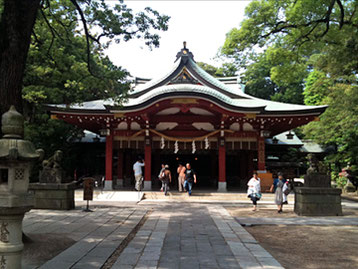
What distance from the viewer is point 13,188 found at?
3354mm

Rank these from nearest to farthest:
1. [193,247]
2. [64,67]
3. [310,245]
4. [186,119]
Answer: [193,247], [310,245], [64,67], [186,119]

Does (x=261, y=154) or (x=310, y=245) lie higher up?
(x=261, y=154)

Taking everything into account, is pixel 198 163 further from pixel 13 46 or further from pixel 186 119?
pixel 13 46

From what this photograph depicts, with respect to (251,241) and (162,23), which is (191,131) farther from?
(251,241)

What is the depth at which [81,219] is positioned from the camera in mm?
8125

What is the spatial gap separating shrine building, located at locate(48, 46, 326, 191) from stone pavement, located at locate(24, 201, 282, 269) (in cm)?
A: 663

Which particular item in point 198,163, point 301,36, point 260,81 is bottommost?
point 198,163

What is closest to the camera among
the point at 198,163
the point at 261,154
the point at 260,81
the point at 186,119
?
the point at 261,154

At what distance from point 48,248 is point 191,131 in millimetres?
12098

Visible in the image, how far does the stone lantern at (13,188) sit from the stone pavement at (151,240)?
1.09 meters

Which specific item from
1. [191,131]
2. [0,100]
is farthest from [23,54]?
[191,131]

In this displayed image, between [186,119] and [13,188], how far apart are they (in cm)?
1349

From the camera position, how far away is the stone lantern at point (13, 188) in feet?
10.4

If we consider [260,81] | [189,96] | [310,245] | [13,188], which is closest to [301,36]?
[189,96]
